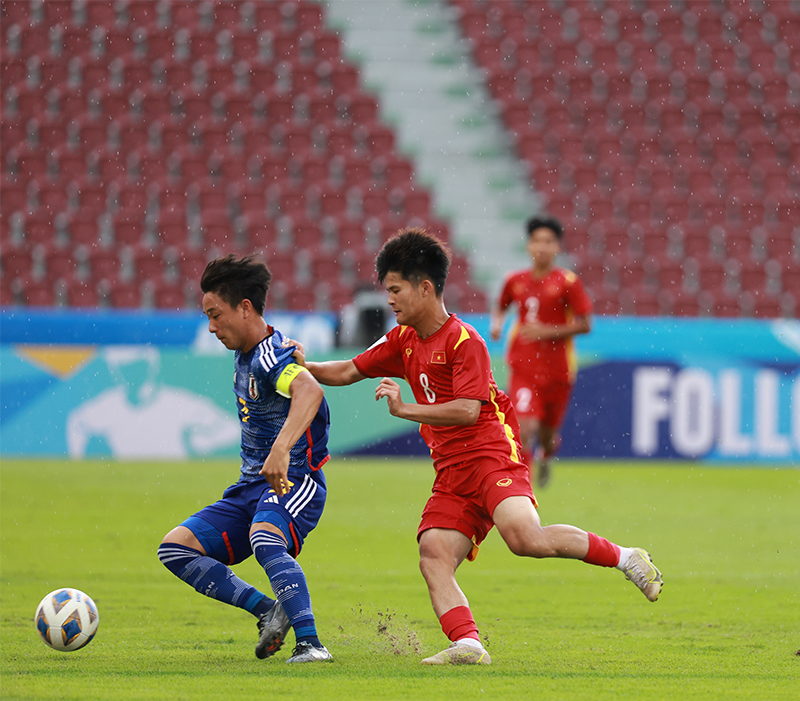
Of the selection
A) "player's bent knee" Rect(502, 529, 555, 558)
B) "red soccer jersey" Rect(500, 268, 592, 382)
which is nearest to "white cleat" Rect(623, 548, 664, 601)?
"player's bent knee" Rect(502, 529, 555, 558)

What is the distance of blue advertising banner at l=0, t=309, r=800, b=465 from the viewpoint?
479 inches

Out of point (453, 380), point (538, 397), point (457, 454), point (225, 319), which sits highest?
point (225, 319)

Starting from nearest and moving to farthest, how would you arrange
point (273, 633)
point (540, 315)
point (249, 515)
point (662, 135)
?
1. point (273, 633)
2. point (249, 515)
3. point (540, 315)
4. point (662, 135)

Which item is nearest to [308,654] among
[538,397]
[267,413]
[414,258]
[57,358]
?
[267,413]

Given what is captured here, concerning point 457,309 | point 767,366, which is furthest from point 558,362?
point 457,309

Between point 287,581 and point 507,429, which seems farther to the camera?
point 507,429

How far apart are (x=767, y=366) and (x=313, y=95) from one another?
9.79 m

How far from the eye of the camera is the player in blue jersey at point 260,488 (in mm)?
4004

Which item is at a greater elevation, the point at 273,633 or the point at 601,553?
the point at 601,553

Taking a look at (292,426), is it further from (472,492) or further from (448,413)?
(472,492)

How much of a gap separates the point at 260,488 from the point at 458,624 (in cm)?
93

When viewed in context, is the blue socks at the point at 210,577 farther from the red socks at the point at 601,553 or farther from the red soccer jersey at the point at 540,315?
the red soccer jersey at the point at 540,315

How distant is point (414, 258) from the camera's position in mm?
4250

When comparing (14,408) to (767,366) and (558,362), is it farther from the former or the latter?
(767,366)
